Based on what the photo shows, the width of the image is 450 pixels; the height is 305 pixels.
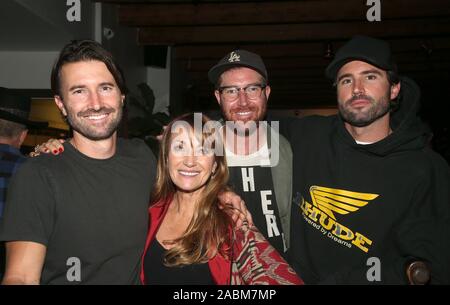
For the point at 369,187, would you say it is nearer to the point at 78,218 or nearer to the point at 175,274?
the point at 175,274

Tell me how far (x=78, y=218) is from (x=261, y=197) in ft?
4.18

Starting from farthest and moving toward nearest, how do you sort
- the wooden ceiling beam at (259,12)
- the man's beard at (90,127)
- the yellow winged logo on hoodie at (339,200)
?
the wooden ceiling beam at (259,12) → the yellow winged logo on hoodie at (339,200) → the man's beard at (90,127)

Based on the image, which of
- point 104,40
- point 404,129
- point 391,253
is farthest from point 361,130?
point 104,40

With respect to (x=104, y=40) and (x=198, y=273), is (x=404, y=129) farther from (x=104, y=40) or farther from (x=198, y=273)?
(x=104, y=40)

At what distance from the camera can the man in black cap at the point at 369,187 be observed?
2.10 meters

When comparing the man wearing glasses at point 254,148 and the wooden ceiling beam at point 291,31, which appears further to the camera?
the wooden ceiling beam at point 291,31

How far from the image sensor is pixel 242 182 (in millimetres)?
2688

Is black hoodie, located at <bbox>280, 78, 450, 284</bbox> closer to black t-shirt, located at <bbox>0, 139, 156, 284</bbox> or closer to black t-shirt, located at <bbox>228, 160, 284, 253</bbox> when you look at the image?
black t-shirt, located at <bbox>228, 160, 284, 253</bbox>

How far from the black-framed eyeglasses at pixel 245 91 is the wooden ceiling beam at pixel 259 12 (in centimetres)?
345

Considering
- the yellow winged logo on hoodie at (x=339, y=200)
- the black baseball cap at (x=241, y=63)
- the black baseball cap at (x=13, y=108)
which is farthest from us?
the black baseball cap at (x=13, y=108)

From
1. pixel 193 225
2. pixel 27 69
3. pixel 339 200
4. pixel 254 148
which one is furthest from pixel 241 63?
pixel 27 69

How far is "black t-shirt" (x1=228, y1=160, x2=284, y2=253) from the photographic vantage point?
255cm

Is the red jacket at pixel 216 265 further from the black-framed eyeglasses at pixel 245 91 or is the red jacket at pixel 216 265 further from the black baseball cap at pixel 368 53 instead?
the black baseball cap at pixel 368 53

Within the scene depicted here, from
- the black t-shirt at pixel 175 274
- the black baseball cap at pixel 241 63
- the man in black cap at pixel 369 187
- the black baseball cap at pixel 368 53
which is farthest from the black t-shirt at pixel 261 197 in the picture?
the black baseball cap at pixel 368 53
